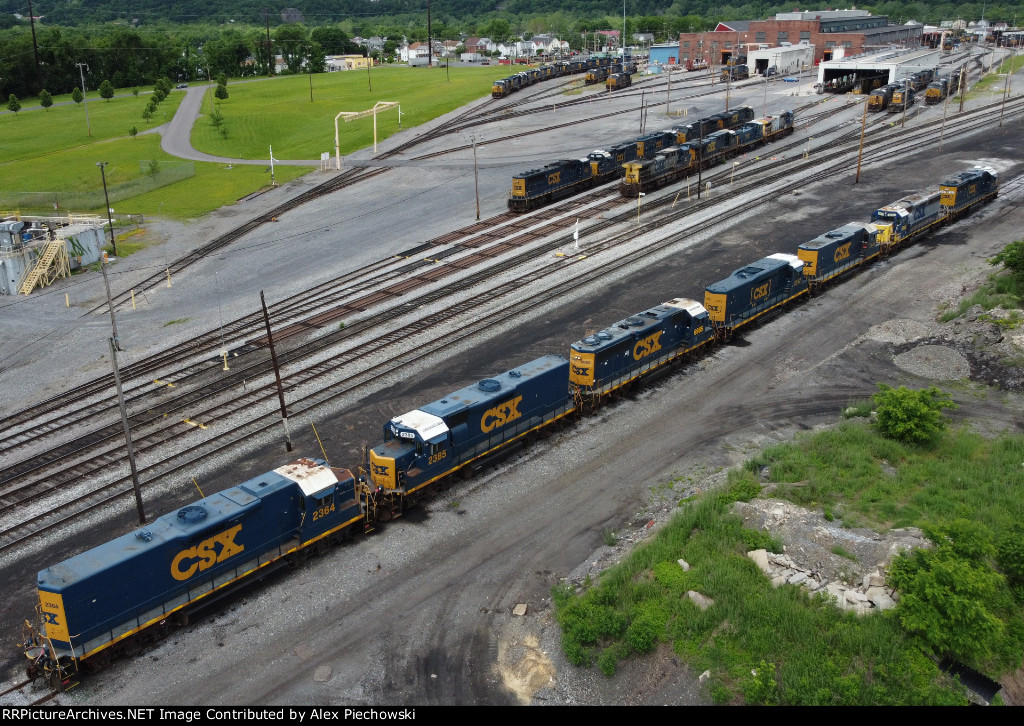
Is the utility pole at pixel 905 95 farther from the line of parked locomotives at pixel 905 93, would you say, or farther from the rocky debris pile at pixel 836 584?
Answer: the rocky debris pile at pixel 836 584

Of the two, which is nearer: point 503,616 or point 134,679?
A: point 134,679

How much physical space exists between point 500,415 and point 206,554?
41.5ft

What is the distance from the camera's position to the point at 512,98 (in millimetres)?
126625

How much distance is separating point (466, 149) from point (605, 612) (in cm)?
7863

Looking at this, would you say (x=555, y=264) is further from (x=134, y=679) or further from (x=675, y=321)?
(x=134, y=679)

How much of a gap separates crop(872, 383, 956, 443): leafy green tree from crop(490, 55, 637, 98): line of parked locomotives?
102181 mm

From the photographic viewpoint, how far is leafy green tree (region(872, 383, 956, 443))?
33.5 metres

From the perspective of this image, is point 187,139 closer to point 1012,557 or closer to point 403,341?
point 403,341

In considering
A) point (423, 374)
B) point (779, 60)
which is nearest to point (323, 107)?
point (779, 60)

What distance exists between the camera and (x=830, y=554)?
85.6 feet

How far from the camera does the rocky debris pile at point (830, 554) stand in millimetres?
24547

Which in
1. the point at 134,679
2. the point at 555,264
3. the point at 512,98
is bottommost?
the point at 134,679

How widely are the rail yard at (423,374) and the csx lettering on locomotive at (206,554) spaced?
172 cm
